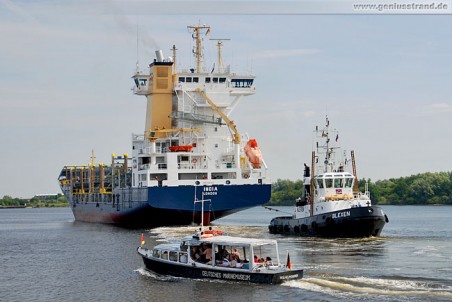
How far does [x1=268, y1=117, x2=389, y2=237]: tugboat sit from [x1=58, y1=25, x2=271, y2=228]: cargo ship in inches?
462

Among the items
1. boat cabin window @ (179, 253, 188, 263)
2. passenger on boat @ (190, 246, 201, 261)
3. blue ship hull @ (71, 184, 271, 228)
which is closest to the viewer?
passenger on boat @ (190, 246, 201, 261)

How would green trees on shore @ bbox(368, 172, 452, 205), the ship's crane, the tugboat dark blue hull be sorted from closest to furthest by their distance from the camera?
the tugboat dark blue hull < the ship's crane < green trees on shore @ bbox(368, 172, 452, 205)

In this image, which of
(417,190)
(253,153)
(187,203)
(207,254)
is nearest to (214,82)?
(253,153)

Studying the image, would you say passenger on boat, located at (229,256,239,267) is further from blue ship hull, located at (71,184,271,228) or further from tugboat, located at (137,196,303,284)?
blue ship hull, located at (71,184,271,228)

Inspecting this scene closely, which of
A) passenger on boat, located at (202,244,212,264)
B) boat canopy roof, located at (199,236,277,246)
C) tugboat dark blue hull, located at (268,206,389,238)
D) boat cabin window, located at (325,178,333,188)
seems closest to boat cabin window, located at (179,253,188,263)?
passenger on boat, located at (202,244,212,264)

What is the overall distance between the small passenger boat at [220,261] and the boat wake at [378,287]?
3.42 feet

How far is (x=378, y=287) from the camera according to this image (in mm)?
35156

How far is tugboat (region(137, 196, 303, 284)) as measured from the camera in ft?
120

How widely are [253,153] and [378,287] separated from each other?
44883mm

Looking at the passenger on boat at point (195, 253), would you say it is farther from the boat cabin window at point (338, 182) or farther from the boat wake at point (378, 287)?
the boat cabin window at point (338, 182)

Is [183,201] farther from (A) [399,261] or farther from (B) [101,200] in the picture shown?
(A) [399,261]

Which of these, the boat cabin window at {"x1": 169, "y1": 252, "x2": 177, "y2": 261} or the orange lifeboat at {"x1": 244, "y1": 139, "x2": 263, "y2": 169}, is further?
the orange lifeboat at {"x1": 244, "y1": 139, "x2": 263, "y2": 169}

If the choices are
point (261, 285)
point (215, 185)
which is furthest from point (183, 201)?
point (261, 285)

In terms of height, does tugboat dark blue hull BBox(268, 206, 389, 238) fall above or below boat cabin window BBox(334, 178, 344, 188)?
below
